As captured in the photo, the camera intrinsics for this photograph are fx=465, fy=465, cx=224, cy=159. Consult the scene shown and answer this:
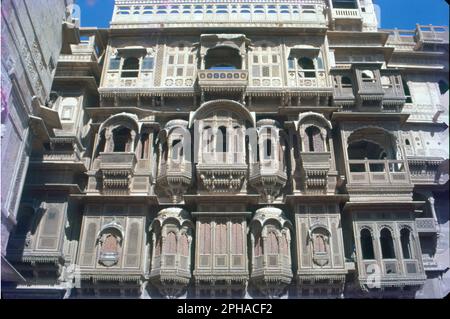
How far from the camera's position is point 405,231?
16.1 m

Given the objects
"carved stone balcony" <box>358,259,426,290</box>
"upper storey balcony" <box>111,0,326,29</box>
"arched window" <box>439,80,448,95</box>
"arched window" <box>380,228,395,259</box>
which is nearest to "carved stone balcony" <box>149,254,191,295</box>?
"carved stone balcony" <box>358,259,426,290</box>

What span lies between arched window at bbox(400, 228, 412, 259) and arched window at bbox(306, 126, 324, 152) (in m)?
4.00

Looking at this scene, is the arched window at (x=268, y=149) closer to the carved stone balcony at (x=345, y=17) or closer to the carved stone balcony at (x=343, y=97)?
the carved stone balcony at (x=343, y=97)

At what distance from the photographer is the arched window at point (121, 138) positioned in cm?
1770

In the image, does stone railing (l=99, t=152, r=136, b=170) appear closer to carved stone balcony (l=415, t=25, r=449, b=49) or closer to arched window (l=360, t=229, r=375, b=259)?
arched window (l=360, t=229, r=375, b=259)

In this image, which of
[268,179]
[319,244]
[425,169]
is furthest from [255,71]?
[425,169]

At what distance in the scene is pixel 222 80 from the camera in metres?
18.0

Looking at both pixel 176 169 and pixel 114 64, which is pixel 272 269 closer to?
pixel 176 169

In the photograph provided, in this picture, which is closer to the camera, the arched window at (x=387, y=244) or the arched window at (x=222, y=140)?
the arched window at (x=387, y=244)

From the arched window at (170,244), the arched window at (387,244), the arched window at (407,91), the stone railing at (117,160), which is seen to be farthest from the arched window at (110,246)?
the arched window at (407,91)

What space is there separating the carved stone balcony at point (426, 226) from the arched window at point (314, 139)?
15.4 feet

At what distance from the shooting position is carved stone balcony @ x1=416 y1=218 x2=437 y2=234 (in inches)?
684
